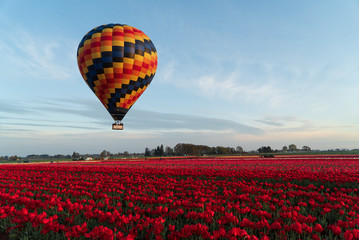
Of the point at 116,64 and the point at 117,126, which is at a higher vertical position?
the point at 116,64

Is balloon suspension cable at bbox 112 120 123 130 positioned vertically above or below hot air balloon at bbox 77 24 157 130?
below

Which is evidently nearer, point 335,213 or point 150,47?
point 335,213

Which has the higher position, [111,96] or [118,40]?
[118,40]

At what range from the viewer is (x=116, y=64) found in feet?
72.9

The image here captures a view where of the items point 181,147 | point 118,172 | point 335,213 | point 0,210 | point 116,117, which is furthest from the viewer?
point 181,147

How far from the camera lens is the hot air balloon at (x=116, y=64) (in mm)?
22219

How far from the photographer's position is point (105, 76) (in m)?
22.4

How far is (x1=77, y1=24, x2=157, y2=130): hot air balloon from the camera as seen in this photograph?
72.9ft

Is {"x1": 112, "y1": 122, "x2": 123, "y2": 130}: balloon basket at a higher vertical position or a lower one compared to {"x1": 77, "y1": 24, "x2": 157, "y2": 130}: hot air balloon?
lower

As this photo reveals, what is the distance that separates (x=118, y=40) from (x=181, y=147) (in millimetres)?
132224

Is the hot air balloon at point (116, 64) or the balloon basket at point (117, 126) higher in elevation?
the hot air balloon at point (116, 64)

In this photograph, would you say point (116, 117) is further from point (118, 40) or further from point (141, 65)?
point (118, 40)

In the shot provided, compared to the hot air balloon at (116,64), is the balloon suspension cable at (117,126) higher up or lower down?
lower down

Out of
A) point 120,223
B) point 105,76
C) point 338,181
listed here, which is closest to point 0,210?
point 120,223
